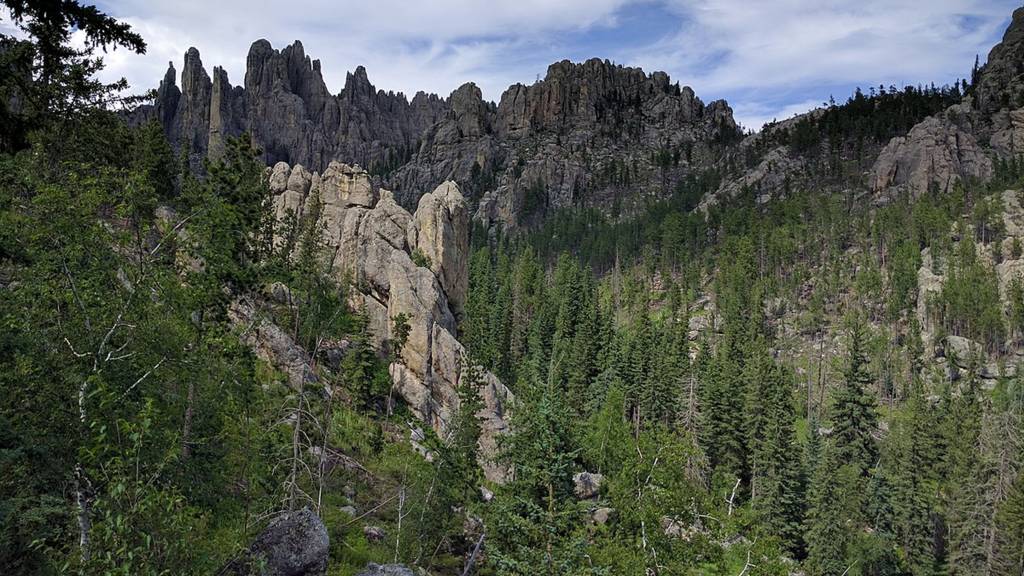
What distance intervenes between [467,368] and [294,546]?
33564 mm

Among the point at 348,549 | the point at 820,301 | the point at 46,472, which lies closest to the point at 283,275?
the point at 348,549

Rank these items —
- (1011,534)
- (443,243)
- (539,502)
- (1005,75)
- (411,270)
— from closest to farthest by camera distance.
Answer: (539,502) < (1011,534) < (411,270) < (443,243) < (1005,75)

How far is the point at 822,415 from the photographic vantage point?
86250mm

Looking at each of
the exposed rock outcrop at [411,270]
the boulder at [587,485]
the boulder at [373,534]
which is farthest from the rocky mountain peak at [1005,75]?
the boulder at [373,534]

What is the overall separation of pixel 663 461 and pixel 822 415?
7915 cm

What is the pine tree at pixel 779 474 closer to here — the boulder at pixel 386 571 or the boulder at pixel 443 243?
the boulder at pixel 443 243

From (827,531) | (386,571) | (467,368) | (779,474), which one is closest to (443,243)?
(467,368)

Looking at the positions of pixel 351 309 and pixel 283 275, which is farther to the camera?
pixel 351 309

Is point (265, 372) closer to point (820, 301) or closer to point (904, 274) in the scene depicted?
point (820, 301)

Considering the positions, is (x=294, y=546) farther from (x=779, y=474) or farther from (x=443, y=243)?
(x=779, y=474)

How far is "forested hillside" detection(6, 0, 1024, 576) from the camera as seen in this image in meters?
10.5

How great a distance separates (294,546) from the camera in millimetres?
13094

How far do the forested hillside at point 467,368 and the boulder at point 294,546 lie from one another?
0.23 ft

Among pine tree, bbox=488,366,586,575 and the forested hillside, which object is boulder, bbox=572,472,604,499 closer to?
the forested hillside
